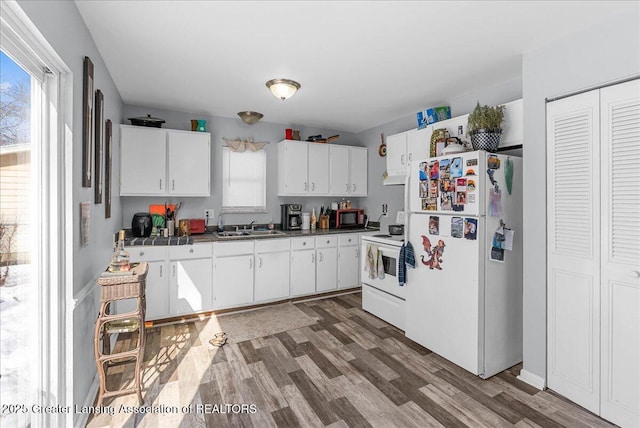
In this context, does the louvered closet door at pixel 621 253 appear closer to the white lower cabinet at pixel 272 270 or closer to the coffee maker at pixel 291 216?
the white lower cabinet at pixel 272 270

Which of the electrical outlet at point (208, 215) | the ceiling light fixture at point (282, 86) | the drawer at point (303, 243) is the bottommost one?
the drawer at point (303, 243)

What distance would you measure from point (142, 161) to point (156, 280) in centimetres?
139

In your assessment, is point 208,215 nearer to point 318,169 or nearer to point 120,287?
point 318,169

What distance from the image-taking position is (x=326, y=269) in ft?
14.9

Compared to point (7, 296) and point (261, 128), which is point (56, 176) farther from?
point (261, 128)

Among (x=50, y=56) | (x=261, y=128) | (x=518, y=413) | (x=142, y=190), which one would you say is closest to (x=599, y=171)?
(x=518, y=413)

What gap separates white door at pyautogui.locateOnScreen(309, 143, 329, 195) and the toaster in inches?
62.7

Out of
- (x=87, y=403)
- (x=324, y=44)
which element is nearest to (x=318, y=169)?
(x=324, y=44)

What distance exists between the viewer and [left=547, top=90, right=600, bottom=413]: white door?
2088 mm

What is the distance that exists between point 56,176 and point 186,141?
7.66 ft

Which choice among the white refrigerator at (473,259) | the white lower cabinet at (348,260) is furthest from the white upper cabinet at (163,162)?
the white refrigerator at (473,259)

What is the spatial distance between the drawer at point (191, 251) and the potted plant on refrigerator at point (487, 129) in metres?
3.01

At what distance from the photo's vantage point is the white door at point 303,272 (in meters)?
4.30


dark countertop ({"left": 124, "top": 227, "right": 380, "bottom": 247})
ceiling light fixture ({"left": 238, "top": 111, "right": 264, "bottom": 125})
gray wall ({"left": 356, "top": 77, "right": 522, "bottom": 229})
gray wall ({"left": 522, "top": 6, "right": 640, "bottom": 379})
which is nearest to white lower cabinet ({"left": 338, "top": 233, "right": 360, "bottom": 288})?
dark countertop ({"left": 124, "top": 227, "right": 380, "bottom": 247})
